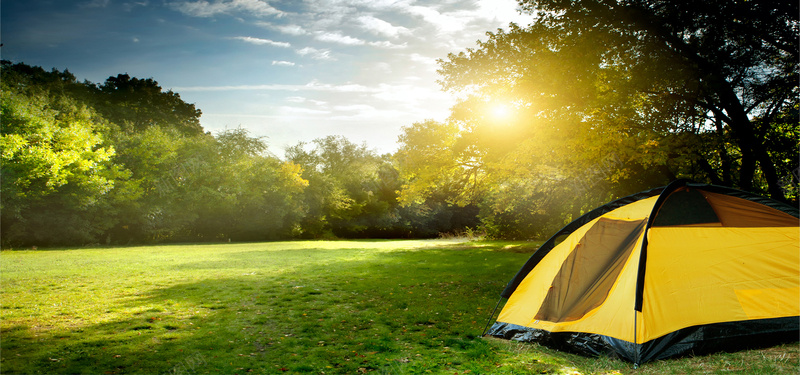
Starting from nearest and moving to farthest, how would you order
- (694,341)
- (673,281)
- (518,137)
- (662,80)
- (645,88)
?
Answer: (694,341), (673,281), (662,80), (645,88), (518,137)

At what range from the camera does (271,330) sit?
6.58m

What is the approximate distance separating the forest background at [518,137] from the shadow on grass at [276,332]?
544 centimetres

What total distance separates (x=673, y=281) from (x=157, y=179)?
3296 cm

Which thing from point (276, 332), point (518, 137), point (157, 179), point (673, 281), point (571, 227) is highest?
point (157, 179)

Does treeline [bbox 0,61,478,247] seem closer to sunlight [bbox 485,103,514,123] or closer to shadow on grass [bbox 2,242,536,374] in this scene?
sunlight [bbox 485,103,514,123]

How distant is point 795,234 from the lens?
5625 millimetres

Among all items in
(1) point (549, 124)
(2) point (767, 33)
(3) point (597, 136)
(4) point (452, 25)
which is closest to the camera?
(2) point (767, 33)

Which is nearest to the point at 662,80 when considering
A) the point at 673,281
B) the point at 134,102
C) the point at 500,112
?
the point at 500,112

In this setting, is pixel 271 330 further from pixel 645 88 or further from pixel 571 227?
pixel 645 88

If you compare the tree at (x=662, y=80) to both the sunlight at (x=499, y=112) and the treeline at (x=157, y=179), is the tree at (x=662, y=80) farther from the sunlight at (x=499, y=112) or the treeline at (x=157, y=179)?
the treeline at (x=157, y=179)

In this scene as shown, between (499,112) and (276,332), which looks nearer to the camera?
(276,332)

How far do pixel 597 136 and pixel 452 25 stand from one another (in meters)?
5.94

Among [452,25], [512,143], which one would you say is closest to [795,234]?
[512,143]

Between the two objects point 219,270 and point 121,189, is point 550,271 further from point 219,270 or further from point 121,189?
point 121,189
